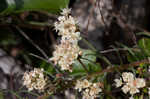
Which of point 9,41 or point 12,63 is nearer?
point 12,63

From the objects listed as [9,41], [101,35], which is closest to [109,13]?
[101,35]

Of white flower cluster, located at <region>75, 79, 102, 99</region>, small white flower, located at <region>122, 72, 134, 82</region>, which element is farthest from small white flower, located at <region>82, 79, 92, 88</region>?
small white flower, located at <region>122, 72, 134, 82</region>

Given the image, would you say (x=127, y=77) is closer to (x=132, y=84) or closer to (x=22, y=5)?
(x=132, y=84)

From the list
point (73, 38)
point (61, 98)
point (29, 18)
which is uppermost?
point (29, 18)

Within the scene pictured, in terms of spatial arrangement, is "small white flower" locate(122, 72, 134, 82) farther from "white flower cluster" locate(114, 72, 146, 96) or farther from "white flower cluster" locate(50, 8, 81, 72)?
"white flower cluster" locate(50, 8, 81, 72)

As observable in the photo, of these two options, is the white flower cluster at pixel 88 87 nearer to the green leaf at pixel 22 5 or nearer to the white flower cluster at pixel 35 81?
the white flower cluster at pixel 35 81

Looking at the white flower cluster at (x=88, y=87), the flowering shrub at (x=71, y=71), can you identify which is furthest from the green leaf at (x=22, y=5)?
the white flower cluster at (x=88, y=87)

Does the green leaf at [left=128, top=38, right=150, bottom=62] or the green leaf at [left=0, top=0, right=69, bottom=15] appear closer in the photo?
the green leaf at [left=128, top=38, right=150, bottom=62]

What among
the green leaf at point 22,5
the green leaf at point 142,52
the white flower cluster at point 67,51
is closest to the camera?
the white flower cluster at point 67,51

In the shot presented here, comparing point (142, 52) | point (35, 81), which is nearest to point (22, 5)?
point (35, 81)

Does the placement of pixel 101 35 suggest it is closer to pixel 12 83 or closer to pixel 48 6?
pixel 48 6

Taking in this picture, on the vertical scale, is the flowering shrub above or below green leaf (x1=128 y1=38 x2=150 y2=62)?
below
